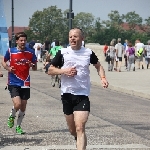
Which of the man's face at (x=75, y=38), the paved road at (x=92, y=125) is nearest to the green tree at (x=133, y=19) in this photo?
the paved road at (x=92, y=125)

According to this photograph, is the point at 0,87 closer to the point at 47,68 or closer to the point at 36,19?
the point at 47,68

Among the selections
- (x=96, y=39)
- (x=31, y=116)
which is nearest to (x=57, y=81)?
(x=31, y=116)

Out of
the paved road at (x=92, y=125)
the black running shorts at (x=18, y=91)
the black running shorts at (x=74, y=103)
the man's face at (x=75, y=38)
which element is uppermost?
the man's face at (x=75, y=38)

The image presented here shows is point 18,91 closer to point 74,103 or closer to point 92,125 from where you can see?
point 92,125

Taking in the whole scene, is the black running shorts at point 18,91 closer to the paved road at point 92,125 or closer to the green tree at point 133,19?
the paved road at point 92,125

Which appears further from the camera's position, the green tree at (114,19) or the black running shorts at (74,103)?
the green tree at (114,19)

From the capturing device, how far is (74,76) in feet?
24.3

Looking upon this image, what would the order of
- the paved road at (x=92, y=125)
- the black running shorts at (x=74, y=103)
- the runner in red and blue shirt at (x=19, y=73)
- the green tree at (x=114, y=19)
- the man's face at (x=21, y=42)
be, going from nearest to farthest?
the black running shorts at (x=74, y=103), the paved road at (x=92, y=125), the man's face at (x=21, y=42), the runner in red and blue shirt at (x=19, y=73), the green tree at (x=114, y=19)

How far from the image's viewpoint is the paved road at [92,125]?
9.05 m

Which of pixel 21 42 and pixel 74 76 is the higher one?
pixel 21 42

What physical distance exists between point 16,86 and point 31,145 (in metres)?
1.51

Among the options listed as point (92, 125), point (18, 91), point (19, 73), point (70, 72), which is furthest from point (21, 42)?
point (70, 72)

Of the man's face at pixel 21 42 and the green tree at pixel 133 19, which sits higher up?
the man's face at pixel 21 42

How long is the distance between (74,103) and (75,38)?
0.87 m
